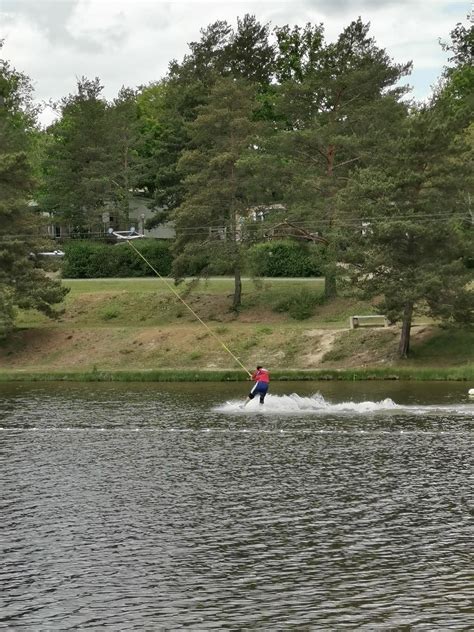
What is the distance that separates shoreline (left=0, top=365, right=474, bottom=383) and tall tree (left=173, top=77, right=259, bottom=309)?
1612 centimetres

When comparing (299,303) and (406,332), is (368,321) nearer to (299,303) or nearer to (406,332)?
(406,332)

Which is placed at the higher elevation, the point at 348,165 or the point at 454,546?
the point at 348,165

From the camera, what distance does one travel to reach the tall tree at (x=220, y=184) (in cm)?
8031

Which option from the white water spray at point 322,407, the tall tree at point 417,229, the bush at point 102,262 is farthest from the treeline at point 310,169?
the white water spray at point 322,407

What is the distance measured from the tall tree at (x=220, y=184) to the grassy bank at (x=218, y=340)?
3.76 metres

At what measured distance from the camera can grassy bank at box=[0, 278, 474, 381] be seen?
6569 centimetres

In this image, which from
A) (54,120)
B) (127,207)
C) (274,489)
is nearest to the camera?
(274,489)

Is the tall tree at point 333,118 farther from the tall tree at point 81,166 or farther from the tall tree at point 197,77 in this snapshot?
the tall tree at point 81,166

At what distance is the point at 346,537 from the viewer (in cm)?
2675

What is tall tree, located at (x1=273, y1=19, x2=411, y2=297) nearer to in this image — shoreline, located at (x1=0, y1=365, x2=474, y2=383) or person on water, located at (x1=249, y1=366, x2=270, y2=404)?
shoreline, located at (x1=0, y1=365, x2=474, y2=383)

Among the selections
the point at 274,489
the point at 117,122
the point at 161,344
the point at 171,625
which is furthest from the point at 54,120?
the point at 171,625

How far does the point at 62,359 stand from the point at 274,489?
43586 millimetres

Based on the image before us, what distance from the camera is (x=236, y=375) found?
65.6m

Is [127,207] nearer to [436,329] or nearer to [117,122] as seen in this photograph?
[117,122]
